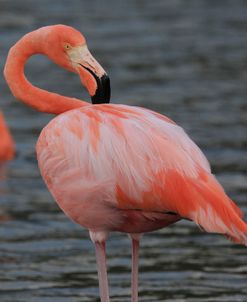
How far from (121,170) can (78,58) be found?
0.78 m

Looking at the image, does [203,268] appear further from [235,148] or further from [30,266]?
[235,148]

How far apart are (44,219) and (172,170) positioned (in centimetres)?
356

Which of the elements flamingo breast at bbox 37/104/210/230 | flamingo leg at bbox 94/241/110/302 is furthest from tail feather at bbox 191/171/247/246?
flamingo leg at bbox 94/241/110/302

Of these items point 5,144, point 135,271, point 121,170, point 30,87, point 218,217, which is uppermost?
point 30,87

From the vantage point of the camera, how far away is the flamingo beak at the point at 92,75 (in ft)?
18.6

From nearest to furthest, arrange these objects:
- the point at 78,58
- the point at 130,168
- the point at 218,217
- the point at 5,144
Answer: the point at 218,217 < the point at 130,168 < the point at 78,58 < the point at 5,144

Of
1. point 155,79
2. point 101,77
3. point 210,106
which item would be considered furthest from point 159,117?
point 155,79

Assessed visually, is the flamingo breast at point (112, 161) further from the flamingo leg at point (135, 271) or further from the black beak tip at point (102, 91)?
the flamingo leg at point (135, 271)

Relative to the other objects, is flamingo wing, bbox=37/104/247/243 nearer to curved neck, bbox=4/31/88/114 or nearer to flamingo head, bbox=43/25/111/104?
flamingo head, bbox=43/25/111/104

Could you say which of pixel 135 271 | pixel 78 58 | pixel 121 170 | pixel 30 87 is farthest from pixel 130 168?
pixel 30 87

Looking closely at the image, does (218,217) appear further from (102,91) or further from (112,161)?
(102,91)

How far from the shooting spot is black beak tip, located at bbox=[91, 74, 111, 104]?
18.5 ft

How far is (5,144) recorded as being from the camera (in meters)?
10.5

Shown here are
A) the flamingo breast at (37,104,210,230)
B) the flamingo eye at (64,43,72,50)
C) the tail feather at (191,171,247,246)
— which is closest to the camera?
the tail feather at (191,171,247,246)
